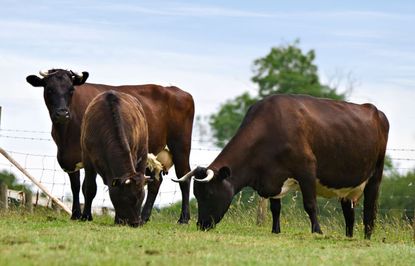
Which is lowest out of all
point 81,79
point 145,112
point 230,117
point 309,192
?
point 230,117

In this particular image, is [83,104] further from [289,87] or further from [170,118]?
[289,87]

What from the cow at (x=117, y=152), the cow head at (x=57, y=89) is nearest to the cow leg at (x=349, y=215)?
the cow at (x=117, y=152)

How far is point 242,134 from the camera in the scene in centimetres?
1820

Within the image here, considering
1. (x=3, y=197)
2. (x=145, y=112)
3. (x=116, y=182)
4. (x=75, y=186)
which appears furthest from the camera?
(x=3, y=197)

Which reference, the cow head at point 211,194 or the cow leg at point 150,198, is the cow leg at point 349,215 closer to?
the cow head at point 211,194

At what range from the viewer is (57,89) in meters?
19.0

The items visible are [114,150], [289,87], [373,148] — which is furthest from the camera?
[289,87]

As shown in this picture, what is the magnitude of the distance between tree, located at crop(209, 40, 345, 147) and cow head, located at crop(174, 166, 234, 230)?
65068mm

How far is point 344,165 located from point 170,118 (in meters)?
4.01

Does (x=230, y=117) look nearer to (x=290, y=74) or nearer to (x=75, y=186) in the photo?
(x=290, y=74)

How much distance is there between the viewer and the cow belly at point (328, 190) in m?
18.0

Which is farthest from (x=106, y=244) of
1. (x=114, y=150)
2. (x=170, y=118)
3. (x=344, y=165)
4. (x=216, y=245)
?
(x=170, y=118)

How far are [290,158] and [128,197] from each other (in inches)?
110

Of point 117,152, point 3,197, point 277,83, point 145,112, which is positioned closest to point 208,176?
point 117,152
